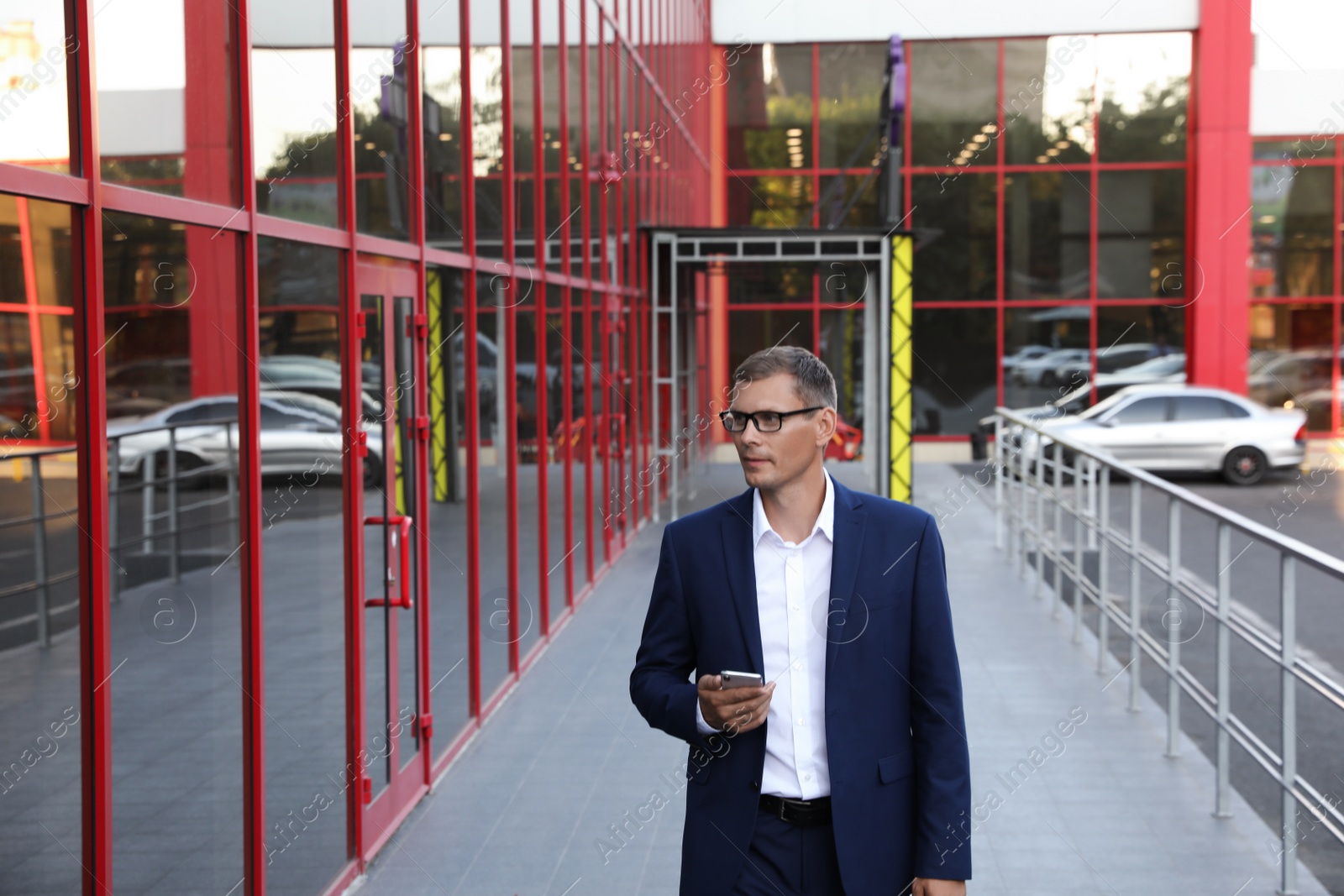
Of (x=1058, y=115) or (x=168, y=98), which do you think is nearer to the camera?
(x=168, y=98)

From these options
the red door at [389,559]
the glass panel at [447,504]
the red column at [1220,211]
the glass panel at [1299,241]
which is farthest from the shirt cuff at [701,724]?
the glass panel at [1299,241]

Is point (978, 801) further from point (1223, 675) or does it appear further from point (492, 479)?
point (492, 479)

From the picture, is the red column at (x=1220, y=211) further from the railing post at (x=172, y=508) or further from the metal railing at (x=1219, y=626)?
the railing post at (x=172, y=508)

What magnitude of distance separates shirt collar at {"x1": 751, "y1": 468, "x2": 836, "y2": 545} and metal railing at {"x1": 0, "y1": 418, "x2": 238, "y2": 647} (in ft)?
5.05

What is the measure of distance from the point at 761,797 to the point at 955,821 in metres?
0.39

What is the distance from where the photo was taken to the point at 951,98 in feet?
76.1

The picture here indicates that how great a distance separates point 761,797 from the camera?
2727 millimetres

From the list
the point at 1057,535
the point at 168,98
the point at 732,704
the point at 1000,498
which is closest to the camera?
the point at 732,704

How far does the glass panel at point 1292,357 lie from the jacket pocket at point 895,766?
23110mm

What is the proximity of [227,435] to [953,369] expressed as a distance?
20038 millimetres

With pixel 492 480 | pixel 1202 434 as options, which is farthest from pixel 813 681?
pixel 1202 434

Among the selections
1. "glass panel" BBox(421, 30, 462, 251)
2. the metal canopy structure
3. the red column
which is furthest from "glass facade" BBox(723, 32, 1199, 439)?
"glass panel" BBox(421, 30, 462, 251)

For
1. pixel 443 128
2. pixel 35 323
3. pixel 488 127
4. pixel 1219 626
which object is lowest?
pixel 1219 626

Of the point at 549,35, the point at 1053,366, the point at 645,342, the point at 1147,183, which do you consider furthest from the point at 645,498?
the point at 1147,183
